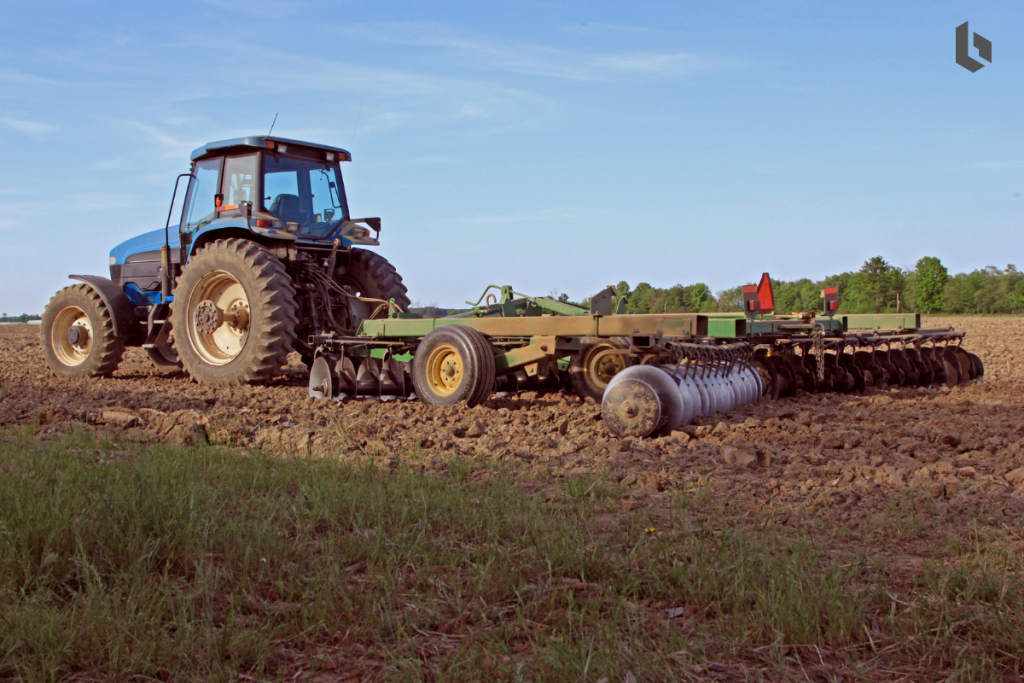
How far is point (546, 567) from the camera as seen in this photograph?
279 cm

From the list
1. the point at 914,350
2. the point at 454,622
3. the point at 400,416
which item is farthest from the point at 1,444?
the point at 914,350

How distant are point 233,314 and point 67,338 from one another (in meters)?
3.18

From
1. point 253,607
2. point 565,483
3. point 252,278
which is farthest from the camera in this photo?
point 252,278

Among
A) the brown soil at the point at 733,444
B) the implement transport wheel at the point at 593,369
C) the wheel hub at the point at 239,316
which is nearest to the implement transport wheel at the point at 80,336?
the brown soil at the point at 733,444

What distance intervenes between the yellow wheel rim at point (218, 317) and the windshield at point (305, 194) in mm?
960

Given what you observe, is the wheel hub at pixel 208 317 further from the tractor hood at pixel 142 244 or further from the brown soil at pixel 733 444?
the tractor hood at pixel 142 244

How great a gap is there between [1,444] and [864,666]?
4.57m

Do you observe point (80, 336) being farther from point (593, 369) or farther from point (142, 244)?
point (593, 369)

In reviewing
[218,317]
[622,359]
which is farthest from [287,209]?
[622,359]

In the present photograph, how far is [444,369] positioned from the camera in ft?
22.9

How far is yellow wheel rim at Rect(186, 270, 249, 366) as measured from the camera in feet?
28.2

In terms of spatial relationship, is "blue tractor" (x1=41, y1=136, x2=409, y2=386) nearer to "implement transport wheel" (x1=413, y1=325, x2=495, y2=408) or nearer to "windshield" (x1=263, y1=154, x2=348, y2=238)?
"windshield" (x1=263, y1=154, x2=348, y2=238)

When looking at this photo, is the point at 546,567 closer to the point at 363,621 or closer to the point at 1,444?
the point at 363,621

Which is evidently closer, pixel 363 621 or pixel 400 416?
pixel 363 621
